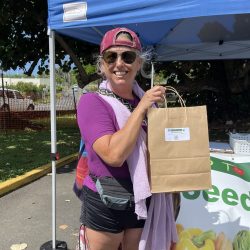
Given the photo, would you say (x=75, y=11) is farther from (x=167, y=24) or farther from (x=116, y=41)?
(x=167, y=24)

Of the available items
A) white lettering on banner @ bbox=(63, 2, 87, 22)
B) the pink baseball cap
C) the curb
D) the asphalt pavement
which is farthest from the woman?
the curb

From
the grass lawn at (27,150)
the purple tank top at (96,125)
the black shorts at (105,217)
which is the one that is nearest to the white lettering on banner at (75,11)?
the purple tank top at (96,125)

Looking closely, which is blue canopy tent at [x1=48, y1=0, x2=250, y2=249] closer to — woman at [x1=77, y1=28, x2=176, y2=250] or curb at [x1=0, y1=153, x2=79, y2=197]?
woman at [x1=77, y1=28, x2=176, y2=250]

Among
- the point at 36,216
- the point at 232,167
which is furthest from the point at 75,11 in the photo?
the point at 36,216

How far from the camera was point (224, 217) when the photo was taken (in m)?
2.93

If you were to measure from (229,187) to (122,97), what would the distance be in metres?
1.46

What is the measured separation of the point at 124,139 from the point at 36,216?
3.39 meters

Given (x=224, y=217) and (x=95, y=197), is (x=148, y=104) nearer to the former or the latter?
(x=95, y=197)

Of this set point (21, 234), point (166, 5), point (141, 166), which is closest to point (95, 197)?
point (141, 166)

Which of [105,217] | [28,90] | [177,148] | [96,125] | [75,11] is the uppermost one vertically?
[28,90]

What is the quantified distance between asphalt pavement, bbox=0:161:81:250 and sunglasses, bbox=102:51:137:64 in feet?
8.18

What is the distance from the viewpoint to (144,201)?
1876mm

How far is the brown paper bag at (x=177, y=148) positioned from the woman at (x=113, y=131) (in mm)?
90

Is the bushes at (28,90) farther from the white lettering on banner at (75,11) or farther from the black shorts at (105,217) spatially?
the black shorts at (105,217)
